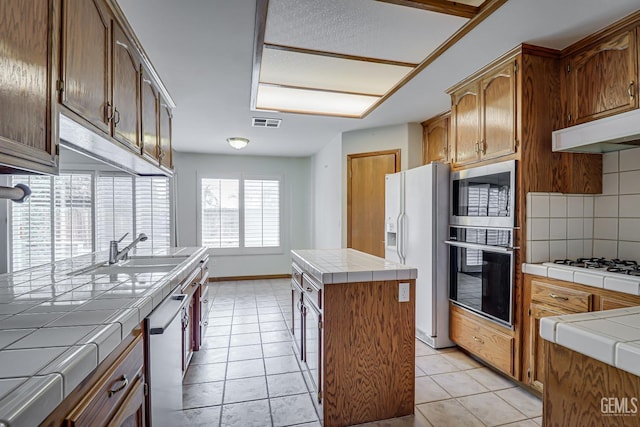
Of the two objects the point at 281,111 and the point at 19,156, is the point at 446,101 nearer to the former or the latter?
the point at 281,111

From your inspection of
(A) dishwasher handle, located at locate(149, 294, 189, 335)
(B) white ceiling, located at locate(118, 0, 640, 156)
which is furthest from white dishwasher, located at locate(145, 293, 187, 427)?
(B) white ceiling, located at locate(118, 0, 640, 156)

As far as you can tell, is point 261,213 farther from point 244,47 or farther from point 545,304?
point 545,304

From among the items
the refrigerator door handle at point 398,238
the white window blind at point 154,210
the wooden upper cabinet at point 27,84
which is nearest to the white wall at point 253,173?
the white window blind at point 154,210

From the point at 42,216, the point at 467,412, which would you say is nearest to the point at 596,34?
the point at 467,412

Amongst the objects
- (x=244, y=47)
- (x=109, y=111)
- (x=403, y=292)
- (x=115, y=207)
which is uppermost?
(x=244, y=47)

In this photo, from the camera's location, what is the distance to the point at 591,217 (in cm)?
232

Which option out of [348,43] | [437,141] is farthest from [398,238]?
[348,43]

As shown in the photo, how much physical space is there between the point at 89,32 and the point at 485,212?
2667 millimetres

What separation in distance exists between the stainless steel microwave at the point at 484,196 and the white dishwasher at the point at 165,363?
2185 mm

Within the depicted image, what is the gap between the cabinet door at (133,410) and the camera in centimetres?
99

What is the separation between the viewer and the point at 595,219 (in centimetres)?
231

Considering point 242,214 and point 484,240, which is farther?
point 242,214

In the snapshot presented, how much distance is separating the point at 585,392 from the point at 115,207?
5.34 m

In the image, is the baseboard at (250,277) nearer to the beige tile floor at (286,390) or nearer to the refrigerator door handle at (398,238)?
the beige tile floor at (286,390)
